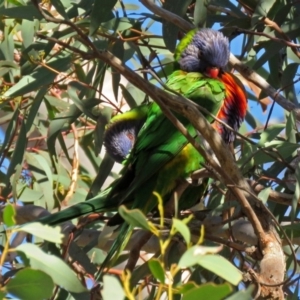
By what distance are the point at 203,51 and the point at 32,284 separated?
138cm

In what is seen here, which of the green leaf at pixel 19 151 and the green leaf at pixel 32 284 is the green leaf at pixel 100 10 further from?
the green leaf at pixel 32 284

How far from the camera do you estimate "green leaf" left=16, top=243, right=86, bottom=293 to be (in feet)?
2.30

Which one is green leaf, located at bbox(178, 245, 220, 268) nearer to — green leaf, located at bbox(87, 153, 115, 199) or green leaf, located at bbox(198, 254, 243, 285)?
green leaf, located at bbox(198, 254, 243, 285)

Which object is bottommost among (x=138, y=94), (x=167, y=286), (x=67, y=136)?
(x=67, y=136)

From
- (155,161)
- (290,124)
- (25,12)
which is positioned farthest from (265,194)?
(25,12)

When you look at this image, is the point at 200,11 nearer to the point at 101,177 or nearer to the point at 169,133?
the point at 169,133

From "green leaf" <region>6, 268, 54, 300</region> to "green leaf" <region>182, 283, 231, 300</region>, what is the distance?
12 cm

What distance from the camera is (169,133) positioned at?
175cm

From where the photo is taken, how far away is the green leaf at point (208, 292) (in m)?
0.65

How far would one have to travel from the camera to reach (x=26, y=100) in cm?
210

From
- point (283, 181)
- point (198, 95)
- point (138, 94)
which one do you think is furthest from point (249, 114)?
point (283, 181)

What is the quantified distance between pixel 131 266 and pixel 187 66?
0.74m

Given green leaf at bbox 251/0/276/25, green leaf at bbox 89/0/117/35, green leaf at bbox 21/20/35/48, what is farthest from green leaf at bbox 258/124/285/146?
green leaf at bbox 21/20/35/48

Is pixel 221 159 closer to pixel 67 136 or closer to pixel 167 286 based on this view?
pixel 167 286
